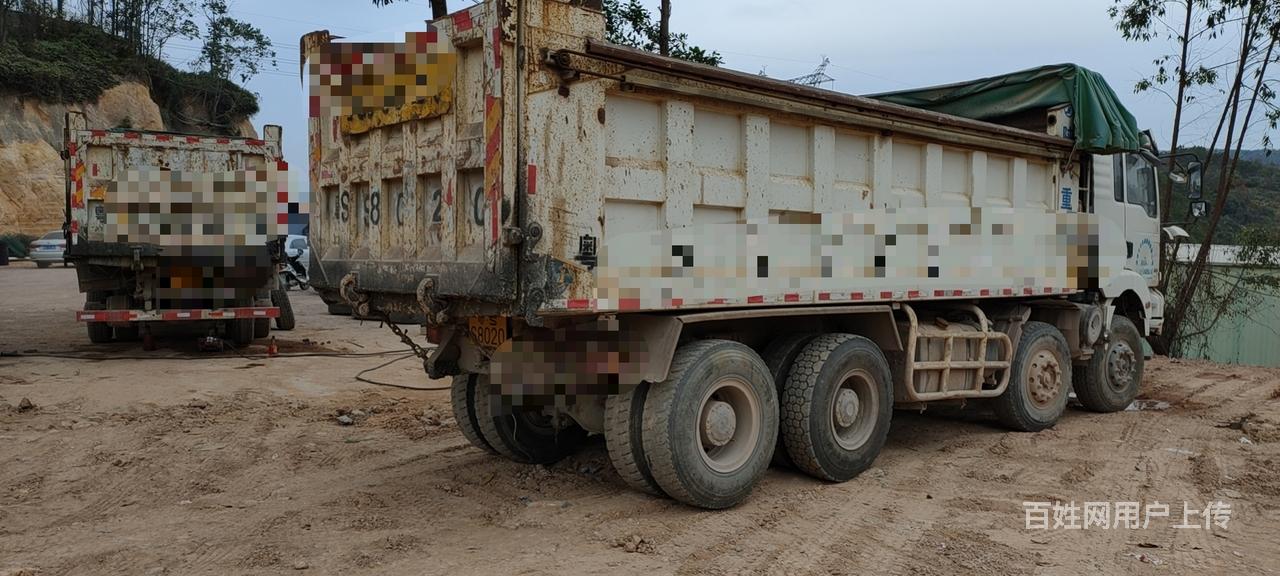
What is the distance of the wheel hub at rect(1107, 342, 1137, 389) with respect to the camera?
28.8 feet

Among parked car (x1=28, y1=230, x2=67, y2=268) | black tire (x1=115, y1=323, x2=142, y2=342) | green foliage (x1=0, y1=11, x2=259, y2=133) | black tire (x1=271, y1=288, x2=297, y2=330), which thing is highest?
green foliage (x1=0, y1=11, x2=259, y2=133)

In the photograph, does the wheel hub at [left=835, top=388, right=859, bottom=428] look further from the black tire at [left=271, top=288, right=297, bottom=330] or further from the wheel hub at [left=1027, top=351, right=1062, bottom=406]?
the black tire at [left=271, top=288, right=297, bottom=330]

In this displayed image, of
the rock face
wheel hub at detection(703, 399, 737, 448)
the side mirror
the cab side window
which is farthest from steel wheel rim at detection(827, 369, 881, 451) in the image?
the rock face

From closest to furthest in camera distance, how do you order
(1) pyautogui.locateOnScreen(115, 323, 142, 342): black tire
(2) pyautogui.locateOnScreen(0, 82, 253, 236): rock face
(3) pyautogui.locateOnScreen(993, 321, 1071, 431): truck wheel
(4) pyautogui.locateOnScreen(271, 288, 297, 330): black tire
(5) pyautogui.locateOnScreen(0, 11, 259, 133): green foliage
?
(3) pyautogui.locateOnScreen(993, 321, 1071, 431): truck wheel
(1) pyautogui.locateOnScreen(115, 323, 142, 342): black tire
(4) pyautogui.locateOnScreen(271, 288, 297, 330): black tire
(2) pyautogui.locateOnScreen(0, 82, 253, 236): rock face
(5) pyautogui.locateOnScreen(0, 11, 259, 133): green foliage

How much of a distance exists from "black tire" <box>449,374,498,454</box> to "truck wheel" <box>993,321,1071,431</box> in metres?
4.25

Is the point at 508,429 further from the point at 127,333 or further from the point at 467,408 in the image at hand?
the point at 127,333

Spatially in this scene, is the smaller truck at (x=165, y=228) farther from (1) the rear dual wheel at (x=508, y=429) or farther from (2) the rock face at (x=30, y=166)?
(2) the rock face at (x=30, y=166)

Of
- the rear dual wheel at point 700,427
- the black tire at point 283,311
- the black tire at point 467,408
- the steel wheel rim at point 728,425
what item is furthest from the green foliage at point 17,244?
the steel wheel rim at point 728,425

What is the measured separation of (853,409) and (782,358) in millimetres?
651

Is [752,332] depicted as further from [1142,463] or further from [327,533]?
[1142,463]

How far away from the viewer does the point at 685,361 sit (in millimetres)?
4902

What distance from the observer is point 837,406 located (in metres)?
5.85

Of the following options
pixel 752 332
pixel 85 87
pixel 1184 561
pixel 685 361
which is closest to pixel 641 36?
pixel 752 332

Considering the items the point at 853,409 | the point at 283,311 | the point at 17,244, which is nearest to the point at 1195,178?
the point at 853,409
